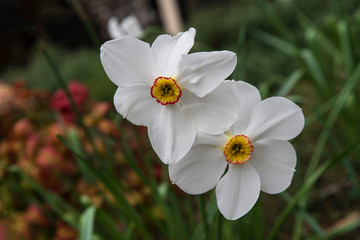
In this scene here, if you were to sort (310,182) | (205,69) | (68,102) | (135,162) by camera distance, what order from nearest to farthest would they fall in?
1. (205,69)
2. (310,182)
3. (135,162)
4. (68,102)

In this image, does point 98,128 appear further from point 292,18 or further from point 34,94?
point 292,18

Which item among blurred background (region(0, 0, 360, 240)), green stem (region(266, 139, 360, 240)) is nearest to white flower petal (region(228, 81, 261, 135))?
blurred background (region(0, 0, 360, 240))

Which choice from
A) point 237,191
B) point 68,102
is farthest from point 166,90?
point 68,102

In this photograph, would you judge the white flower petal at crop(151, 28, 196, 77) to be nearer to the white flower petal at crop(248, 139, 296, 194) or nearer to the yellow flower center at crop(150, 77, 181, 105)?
the yellow flower center at crop(150, 77, 181, 105)

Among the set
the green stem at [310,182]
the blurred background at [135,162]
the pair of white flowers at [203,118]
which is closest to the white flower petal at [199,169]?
the pair of white flowers at [203,118]

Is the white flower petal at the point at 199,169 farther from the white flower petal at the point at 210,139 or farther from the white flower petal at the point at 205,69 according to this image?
the white flower petal at the point at 205,69

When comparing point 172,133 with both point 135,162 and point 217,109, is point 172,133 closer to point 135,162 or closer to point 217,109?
point 217,109
